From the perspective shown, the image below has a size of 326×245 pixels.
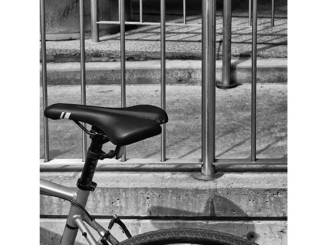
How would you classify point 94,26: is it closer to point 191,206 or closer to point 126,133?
point 191,206

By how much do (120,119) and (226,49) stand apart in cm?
425

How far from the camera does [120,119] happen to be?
7.11ft

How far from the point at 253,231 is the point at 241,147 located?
0.85 meters

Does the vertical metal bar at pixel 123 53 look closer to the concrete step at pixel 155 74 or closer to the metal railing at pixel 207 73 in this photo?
the metal railing at pixel 207 73

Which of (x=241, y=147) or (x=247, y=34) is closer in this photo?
(x=241, y=147)

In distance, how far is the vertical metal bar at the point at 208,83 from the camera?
3.91 m

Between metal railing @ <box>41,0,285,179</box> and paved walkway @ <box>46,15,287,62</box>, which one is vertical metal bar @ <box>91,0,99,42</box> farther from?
metal railing @ <box>41,0,285,179</box>

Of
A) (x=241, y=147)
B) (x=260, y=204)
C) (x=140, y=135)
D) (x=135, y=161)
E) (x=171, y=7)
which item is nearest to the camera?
(x=140, y=135)

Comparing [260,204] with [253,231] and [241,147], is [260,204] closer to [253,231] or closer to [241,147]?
[253,231]

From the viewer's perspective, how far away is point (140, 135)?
6.88ft

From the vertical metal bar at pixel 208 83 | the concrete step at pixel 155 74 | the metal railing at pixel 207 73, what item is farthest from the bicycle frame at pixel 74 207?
the concrete step at pixel 155 74

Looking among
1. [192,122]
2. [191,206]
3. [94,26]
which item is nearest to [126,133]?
[191,206]
